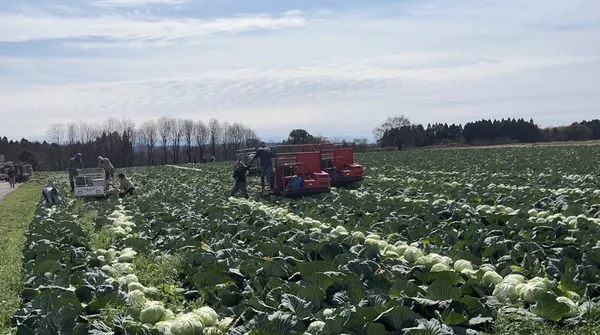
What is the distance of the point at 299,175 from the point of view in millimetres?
18375

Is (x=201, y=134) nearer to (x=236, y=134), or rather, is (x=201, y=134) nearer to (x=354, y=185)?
(x=236, y=134)

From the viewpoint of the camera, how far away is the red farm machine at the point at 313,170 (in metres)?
17.7

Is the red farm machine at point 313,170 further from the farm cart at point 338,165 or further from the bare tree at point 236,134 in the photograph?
the bare tree at point 236,134

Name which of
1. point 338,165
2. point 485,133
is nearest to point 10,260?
point 338,165

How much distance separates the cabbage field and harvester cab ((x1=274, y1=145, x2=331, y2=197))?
502cm

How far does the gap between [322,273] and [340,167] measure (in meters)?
14.3

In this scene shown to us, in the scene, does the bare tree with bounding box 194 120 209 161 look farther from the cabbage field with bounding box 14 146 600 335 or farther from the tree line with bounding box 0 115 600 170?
the cabbage field with bounding box 14 146 600 335

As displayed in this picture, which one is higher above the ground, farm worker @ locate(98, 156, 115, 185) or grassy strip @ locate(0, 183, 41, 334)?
farm worker @ locate(98, 156, 115, 185)

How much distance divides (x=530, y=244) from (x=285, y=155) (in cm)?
1183

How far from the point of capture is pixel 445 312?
16.8 ft

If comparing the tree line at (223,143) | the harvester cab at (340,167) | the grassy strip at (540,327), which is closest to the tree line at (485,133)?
the tree line at (223,143)

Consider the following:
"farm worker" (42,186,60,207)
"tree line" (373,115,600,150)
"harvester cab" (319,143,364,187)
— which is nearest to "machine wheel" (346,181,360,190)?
"harvester cab" (319,143,364,187)

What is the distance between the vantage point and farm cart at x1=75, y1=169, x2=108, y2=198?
21031mm

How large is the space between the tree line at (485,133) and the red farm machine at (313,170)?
65.3 m
